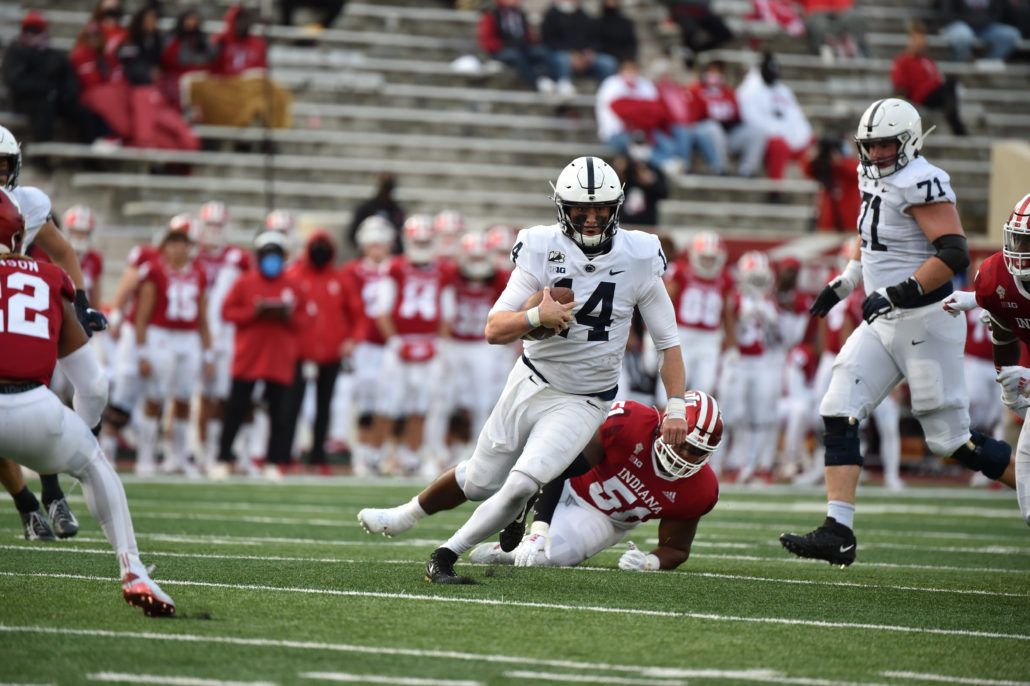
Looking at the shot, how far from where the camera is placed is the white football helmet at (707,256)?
13172 millimetres

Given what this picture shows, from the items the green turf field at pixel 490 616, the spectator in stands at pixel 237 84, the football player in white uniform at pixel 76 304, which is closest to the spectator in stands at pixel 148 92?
the spectator in stands at pixel 237 84

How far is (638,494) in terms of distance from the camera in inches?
249

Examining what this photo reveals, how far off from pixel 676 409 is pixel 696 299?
734 cm

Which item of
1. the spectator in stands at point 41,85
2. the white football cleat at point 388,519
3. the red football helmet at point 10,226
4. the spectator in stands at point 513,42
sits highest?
the spectator in stands at point 513,42

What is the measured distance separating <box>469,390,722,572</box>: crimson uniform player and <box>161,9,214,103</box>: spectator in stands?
36.5 feet

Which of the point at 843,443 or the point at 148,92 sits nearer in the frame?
the point at 843,443

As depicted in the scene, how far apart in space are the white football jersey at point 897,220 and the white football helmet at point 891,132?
0.05 meters

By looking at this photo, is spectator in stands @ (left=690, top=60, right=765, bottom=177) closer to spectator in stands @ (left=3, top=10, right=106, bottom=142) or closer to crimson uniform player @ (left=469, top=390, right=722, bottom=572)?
spectator in stands @ (left=3, top=10, right=106, bottom=142)

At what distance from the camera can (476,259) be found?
44.1 feet

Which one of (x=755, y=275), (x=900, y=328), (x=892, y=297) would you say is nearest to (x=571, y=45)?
(x=755, y=275)

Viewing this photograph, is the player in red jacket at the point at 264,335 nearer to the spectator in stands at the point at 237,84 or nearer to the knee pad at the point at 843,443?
the spectator in stands at the point at 237,84

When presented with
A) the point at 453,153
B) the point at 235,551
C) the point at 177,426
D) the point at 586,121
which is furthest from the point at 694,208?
the point at 235,551

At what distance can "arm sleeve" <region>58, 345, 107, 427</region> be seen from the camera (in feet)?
20.2

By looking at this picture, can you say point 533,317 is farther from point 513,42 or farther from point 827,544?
point 513,42
